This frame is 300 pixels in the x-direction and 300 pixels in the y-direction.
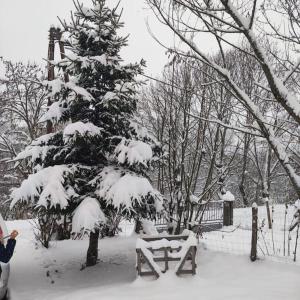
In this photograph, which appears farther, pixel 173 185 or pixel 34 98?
pixel 34 98

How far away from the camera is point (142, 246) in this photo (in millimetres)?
7320

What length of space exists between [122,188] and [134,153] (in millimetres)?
781

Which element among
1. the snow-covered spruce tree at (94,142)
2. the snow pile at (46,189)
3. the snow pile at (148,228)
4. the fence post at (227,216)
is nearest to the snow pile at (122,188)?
the snow-covered spruce tree at (94,142)

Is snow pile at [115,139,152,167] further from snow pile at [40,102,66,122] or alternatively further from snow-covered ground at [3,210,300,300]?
snow-covered ground at [3,210,300,300]

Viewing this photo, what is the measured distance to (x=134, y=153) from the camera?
314 inches

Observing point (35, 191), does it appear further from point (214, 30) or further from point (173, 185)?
point (214, 30)

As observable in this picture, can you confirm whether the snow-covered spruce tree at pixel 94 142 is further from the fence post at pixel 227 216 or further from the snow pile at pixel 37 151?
the fence post at pixel 227 216

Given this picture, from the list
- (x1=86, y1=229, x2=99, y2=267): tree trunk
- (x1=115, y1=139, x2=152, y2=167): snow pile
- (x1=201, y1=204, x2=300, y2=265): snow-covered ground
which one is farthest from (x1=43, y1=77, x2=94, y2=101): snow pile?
(x1=201, y1=204, x2=300, y2=265): snow-covered ground

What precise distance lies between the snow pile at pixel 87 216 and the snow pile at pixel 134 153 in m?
1.06

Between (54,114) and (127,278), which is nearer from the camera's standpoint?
(127,278)

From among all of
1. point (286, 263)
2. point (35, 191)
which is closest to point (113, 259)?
point (35, 191)

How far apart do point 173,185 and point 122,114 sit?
200 cm

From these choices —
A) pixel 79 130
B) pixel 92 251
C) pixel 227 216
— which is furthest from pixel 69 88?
pixel 227 216

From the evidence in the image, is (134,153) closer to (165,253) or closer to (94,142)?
(94,142)
